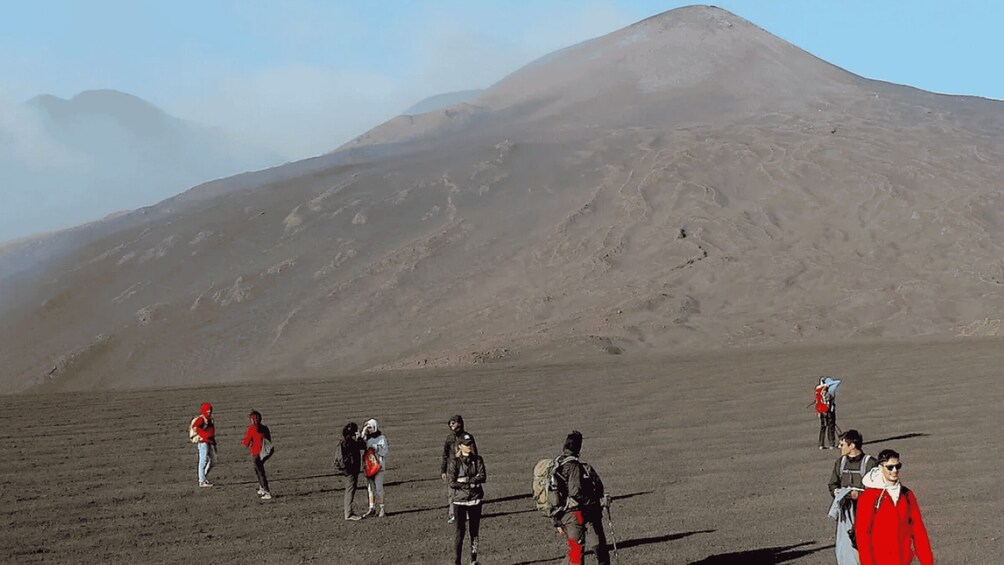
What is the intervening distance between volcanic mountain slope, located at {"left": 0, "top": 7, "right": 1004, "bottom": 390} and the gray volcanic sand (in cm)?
932

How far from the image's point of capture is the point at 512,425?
23344 millimetres

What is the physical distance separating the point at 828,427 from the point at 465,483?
416 inches

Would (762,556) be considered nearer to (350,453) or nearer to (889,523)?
(889,523)

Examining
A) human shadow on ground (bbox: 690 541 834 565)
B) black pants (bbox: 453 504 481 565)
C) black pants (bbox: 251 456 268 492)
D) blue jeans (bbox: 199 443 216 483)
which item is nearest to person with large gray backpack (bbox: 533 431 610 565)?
black pants (bbox: 453 504 481 565)

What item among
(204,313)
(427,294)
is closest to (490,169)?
(427,294)

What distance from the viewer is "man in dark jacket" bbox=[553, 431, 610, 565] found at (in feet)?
31.1

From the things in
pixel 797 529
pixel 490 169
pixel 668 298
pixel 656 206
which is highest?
pixel 490 169

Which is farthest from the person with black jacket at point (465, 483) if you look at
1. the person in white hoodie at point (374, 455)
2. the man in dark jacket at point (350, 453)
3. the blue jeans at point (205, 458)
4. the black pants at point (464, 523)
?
the blue jeans at point (205, 458)

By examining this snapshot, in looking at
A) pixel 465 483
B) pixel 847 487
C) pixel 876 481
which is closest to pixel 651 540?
pixel 465 483

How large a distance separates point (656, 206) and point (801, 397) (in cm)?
2999

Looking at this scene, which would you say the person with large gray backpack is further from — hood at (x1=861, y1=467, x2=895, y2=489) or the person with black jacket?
hood at (x1=861, y1=467, x2=895, y2=489)

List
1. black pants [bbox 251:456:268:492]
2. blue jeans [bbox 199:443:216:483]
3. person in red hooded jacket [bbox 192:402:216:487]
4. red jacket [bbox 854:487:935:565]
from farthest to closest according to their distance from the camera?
blue jeans [bbox 199:443:216:483], person in red hooded jacket [bbox 192:402:216:487], black pants [bbox 251:456:268:492], red jacket [bbox 854:487:935:565]

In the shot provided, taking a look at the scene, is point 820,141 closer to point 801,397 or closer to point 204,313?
point 204,313

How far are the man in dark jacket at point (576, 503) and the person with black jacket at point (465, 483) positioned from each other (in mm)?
1601
